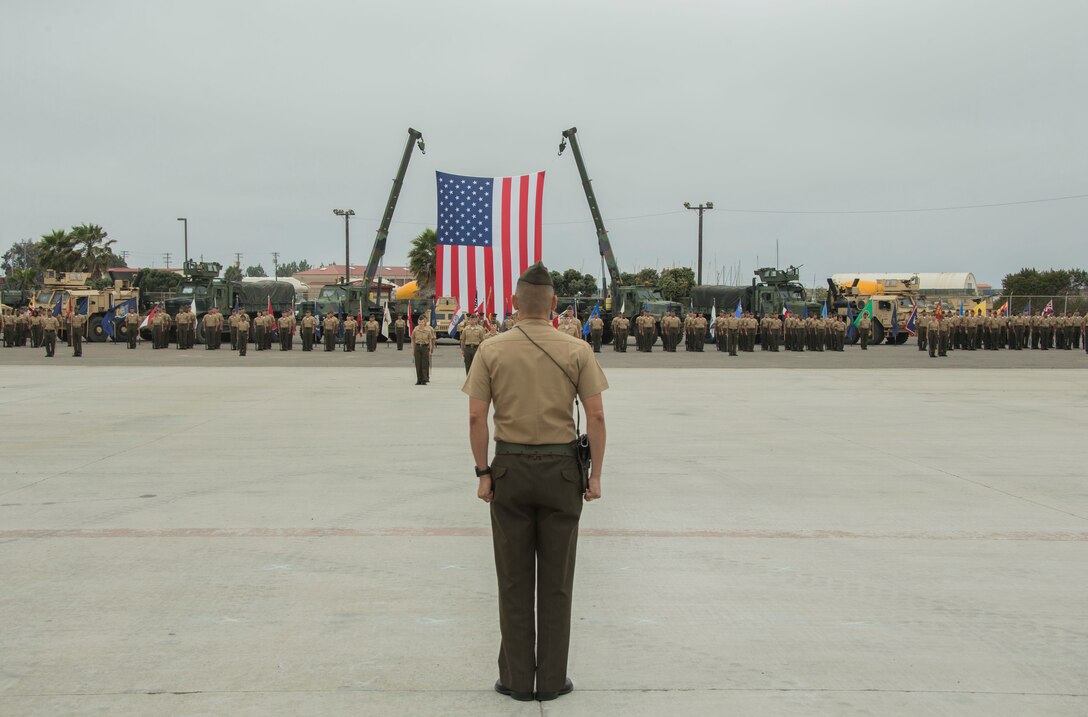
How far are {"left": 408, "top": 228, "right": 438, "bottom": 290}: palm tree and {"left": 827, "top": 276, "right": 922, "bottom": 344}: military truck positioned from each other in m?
28.0

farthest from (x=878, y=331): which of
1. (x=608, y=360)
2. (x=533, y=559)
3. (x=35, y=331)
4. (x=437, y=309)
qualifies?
(x=533, y=559)

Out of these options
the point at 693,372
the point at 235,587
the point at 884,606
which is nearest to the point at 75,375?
the point at 693,372

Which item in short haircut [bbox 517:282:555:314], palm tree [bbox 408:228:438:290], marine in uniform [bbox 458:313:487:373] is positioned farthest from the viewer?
palm tree [bbox 408:228:438:290]

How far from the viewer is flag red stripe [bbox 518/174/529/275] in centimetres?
3806

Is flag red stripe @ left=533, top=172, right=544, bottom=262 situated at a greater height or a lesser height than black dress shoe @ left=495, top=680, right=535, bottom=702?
greater

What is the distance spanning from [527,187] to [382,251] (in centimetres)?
925

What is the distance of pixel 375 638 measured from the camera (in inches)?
192

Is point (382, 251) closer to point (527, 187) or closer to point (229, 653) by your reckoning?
point (527, 187)

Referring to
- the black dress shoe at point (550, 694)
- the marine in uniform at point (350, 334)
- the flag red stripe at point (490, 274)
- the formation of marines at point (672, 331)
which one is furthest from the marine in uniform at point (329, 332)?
the black dress shoe at point (550, 694)

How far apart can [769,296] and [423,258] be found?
2860 cm

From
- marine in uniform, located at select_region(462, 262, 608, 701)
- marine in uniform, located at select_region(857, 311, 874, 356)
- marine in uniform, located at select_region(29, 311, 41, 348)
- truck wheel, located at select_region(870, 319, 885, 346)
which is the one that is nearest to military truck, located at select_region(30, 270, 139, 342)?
marine in uniform, located at select_region(29, 311, 41, 348)

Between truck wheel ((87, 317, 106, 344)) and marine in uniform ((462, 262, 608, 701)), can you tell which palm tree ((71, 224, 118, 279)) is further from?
marine in uniform ((462, 262, 608, 701))

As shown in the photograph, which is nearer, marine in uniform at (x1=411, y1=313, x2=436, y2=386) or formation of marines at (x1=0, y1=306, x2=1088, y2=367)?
marine in uniform at (x1=411, y1=313, x2=436, y2=386)

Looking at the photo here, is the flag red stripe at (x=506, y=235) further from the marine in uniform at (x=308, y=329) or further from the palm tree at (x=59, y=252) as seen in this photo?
the palm tree at (x=59, y=252)
